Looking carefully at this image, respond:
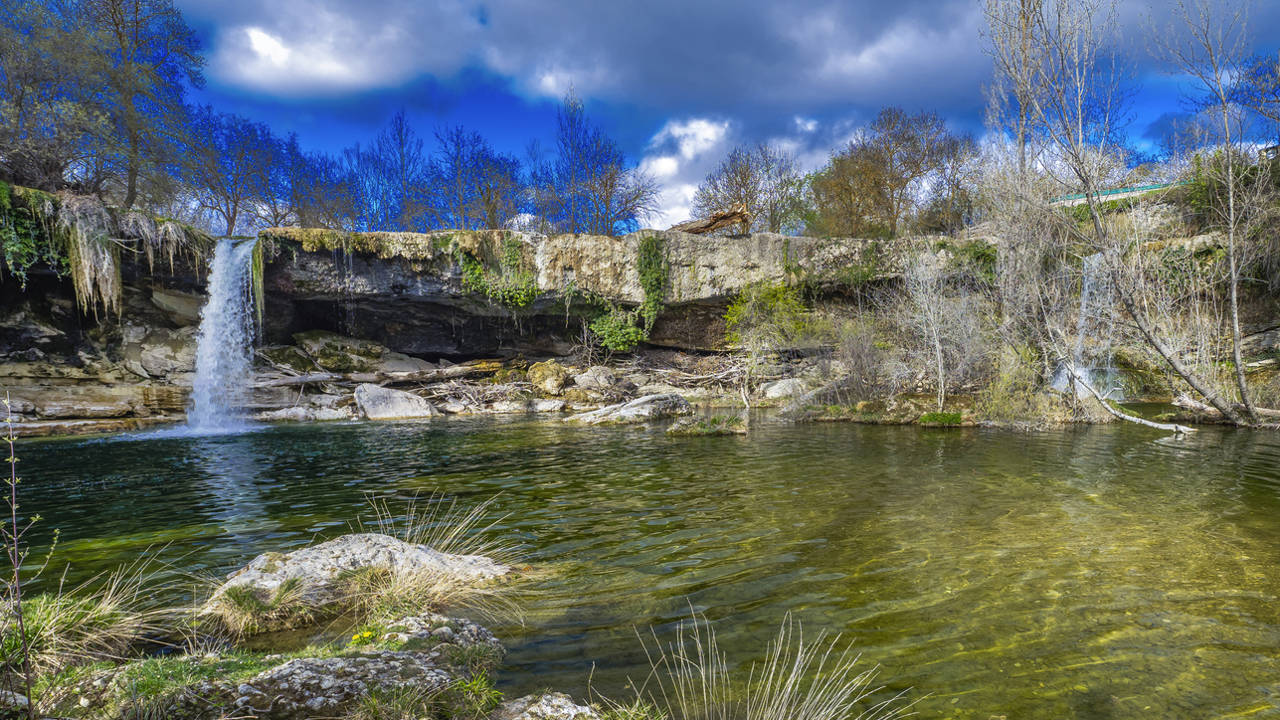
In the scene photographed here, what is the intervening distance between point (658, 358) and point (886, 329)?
10348 mm

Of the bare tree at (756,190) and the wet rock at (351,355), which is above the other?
the bare tree at (756,190)

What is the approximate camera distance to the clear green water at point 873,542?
2881 millimetres

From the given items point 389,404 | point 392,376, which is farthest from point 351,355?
point 389,404

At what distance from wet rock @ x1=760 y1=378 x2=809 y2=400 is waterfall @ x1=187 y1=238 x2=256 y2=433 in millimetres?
17893

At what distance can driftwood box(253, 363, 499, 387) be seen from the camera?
19734mm

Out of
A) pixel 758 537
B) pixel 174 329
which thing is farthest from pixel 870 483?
pixel 174 329

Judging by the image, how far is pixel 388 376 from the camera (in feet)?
69.7

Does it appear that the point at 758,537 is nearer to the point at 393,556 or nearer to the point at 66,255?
the point at 393,556

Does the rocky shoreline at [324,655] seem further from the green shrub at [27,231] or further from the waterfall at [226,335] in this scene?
the green shrub at [27,231]

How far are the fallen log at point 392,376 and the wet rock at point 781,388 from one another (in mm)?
11056

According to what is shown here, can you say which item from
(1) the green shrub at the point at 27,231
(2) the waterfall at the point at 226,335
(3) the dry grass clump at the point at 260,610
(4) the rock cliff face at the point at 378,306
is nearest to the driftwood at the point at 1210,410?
(4) the rock cliff face at the point at 378,306

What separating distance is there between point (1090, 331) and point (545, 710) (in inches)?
659

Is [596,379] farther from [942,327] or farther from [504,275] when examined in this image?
[942,327]

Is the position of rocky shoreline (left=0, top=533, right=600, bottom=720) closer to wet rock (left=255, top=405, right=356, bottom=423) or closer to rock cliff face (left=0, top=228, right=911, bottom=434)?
wet rock (left=255, top=405, right=356, bottom=423)
